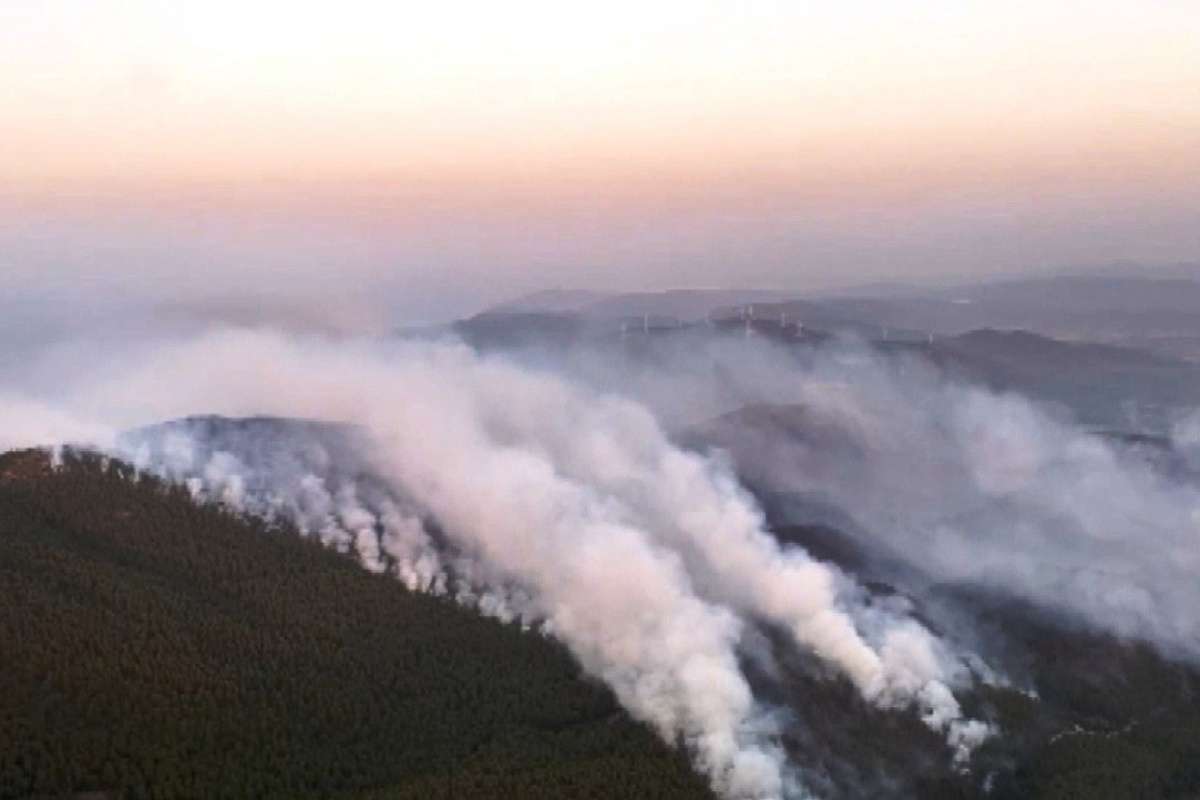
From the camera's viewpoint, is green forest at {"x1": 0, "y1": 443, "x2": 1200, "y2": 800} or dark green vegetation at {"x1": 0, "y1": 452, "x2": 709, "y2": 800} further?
green forest at {"x1": 0, "y1": 443, "x2": 1200, "y2": 800}

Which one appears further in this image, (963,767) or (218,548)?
(218,548)

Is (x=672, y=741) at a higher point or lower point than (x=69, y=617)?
lower

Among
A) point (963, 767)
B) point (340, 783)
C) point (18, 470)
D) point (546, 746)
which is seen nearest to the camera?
point (340, 783)

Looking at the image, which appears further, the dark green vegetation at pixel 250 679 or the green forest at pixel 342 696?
the green forest at pixel 342 696

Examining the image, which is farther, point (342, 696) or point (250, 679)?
point (342, 696)

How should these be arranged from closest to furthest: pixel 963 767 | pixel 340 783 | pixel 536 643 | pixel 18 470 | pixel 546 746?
1. pixel 340 783
2. pixel 546 746
3. pixel 963 767
4. pixel 536 643
5. pixel 18 470

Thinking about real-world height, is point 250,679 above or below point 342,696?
above

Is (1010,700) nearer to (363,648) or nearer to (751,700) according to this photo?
(751,700)

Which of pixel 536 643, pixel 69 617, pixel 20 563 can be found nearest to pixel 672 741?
pixel 536 643
